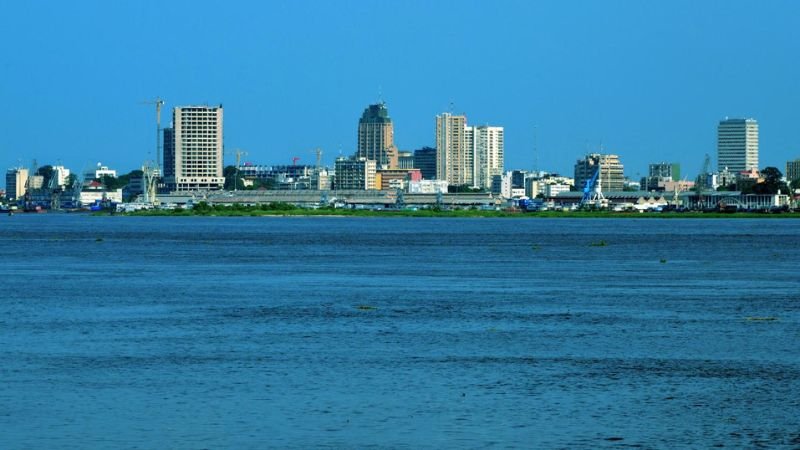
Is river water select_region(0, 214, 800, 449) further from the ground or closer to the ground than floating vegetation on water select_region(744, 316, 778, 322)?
closer to the ground

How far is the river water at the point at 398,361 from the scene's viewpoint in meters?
24.3

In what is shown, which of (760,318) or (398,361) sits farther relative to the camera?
(760,318)

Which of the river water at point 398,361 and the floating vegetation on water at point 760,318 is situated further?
the floating vegetation on water at point 760,318

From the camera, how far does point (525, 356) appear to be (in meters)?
34.0

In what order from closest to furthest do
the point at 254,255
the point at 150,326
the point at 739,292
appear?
1. the point at 150,326
2. the point at 739,292
3. the point at 254,255

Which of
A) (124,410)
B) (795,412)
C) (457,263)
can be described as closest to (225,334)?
(124,410)

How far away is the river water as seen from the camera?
24266mm

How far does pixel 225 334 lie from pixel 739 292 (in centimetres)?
2542

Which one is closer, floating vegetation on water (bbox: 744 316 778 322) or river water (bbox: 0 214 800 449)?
river water (bbox: 0 214 800 449)

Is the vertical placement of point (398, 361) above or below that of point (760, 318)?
below

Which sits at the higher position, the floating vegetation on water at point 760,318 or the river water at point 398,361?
the floating vegetation on water at point 760,318

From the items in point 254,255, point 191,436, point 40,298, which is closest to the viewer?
point 191,436

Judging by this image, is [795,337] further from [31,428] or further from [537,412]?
[31,428]

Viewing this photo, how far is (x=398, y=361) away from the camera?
32875mm
